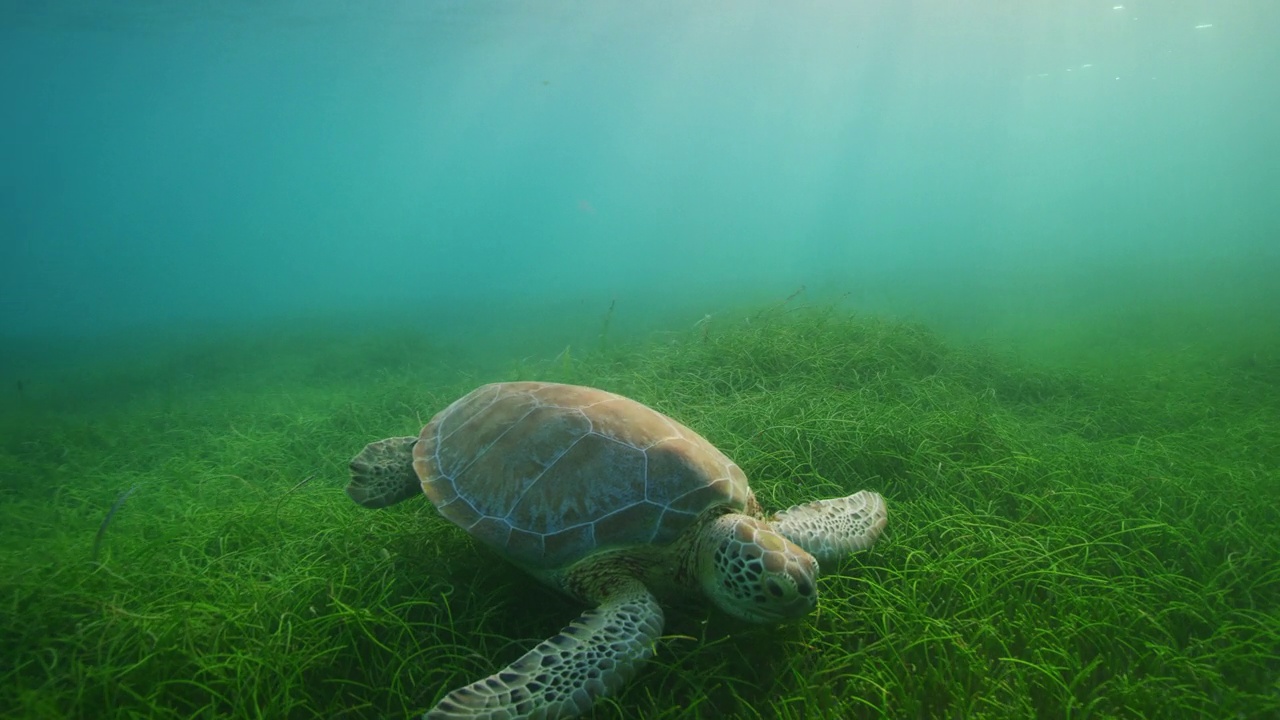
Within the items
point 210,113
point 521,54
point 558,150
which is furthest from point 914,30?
point 558,150

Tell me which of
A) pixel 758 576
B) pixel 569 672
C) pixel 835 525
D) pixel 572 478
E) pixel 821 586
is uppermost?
pixel 572 478

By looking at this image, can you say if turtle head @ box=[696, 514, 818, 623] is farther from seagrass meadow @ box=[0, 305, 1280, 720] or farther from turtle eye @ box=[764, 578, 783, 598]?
seagrass meadow @ box=[0, 305, 1280, 720]

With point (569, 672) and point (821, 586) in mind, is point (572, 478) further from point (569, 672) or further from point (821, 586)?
point (821, 586)

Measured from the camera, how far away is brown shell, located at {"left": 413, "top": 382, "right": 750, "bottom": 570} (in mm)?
2465

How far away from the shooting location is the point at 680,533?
2482 mm

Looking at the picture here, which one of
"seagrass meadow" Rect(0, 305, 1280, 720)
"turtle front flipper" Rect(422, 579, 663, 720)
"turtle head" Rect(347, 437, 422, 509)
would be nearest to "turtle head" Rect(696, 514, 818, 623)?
"seagrass meadow" Rect(0, 305, 1280, 720)

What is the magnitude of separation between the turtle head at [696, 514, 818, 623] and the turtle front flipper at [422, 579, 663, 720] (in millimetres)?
314

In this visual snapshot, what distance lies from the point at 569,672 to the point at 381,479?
1.85m

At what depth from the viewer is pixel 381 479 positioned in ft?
10.6

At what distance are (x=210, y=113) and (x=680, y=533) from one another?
2733 inches

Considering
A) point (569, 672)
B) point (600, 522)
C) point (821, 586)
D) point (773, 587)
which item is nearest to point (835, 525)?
point (821, 586)

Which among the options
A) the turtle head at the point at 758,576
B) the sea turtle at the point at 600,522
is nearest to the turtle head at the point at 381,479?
the sea turtle at the point at 600,522

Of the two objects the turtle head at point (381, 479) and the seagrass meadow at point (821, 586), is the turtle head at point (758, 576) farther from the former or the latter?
the turtle head at point (381, 479)

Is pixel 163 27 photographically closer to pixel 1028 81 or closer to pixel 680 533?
pixel 680 533
